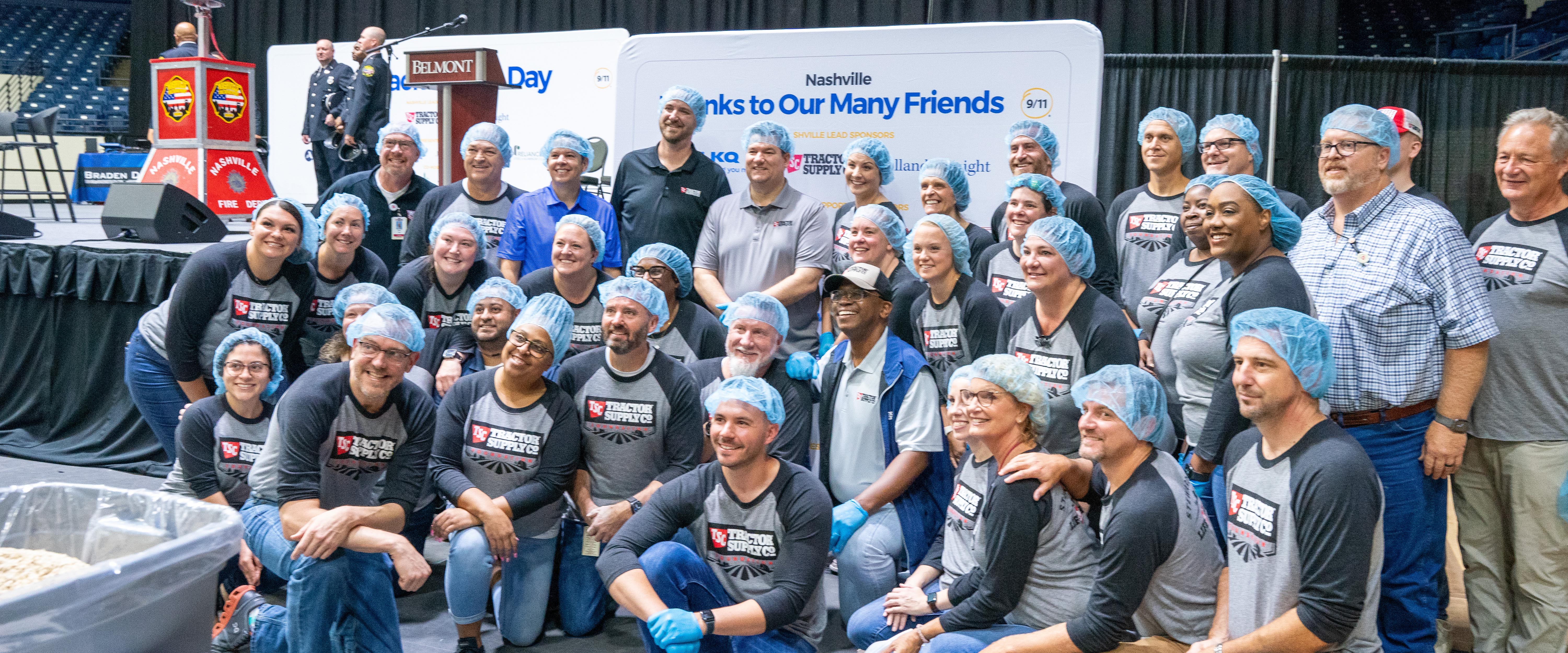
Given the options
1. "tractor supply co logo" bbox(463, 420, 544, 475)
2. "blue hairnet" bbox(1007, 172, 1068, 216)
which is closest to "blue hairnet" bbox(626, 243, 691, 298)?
"tractor supply co logo" bbox(463, 420, 544, 475)

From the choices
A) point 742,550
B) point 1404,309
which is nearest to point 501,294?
point 742,550

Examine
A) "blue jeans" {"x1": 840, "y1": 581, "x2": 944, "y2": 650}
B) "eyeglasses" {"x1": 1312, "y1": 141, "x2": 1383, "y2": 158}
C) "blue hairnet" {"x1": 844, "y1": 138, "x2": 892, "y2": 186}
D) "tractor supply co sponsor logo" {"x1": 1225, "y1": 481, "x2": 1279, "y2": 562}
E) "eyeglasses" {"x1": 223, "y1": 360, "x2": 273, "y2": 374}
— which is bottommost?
"blue jeans" {"x1": 840, "y1": 581, "x2": 944, "y2": 650}

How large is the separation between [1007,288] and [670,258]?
47.9 inches

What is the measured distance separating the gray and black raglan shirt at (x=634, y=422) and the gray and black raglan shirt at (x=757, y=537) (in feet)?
1.64

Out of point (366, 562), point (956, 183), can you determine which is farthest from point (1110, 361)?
point (366, 562)

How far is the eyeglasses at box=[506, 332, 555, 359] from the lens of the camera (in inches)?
142

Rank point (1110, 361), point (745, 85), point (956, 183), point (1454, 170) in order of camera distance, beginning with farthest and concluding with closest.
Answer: point (1454, 170) < point (745, 85) < point (956, 183) < point (1110, 361)

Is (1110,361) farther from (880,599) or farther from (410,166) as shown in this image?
(410,166)

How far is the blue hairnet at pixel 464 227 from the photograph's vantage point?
14.1 feet

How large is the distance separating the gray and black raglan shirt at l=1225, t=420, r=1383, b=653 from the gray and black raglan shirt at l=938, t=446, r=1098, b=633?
0.37 m

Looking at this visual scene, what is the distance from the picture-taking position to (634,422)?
3730 mm

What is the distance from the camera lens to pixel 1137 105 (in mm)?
7566

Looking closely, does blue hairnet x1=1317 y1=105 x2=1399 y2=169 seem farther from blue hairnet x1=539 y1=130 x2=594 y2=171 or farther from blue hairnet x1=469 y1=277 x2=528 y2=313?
blue hairnet x1=539 y1=130 x2=594 y2=171

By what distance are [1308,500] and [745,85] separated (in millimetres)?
3700
